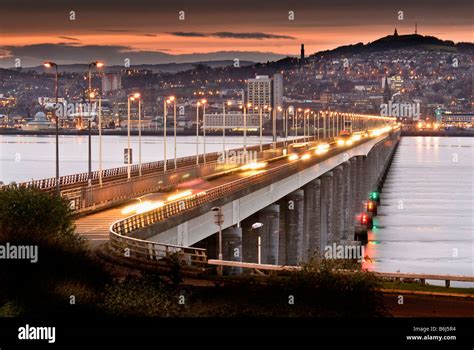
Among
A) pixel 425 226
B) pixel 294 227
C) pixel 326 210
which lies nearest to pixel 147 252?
pixel 294 227

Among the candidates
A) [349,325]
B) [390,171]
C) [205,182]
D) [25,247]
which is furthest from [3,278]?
[390,171]

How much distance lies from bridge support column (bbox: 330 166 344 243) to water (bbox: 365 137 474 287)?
259 centimetres

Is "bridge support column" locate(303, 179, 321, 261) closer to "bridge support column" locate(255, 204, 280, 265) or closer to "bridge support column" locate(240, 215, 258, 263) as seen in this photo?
"bridge support column" locate(255, 204, 280, 265)

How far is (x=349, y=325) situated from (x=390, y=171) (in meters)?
162

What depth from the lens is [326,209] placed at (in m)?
77.6

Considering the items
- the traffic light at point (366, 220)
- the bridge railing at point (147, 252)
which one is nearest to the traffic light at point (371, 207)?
the traffic light at point (366, 220)

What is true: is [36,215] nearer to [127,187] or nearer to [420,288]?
[420,288]

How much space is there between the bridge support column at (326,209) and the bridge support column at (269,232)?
21.1 metres

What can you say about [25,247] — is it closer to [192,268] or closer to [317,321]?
[192,268]

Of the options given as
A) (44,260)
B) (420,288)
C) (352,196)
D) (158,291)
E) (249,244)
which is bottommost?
(352,196)

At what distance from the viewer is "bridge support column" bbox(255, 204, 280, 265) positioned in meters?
49.9

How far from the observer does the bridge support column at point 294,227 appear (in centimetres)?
5981

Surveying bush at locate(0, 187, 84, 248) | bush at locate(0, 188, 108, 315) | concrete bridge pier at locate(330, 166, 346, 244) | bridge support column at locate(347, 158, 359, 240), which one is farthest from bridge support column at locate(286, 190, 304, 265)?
bush at locate(0, 187, 84, 248)

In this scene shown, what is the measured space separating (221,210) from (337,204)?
55.4 metres
